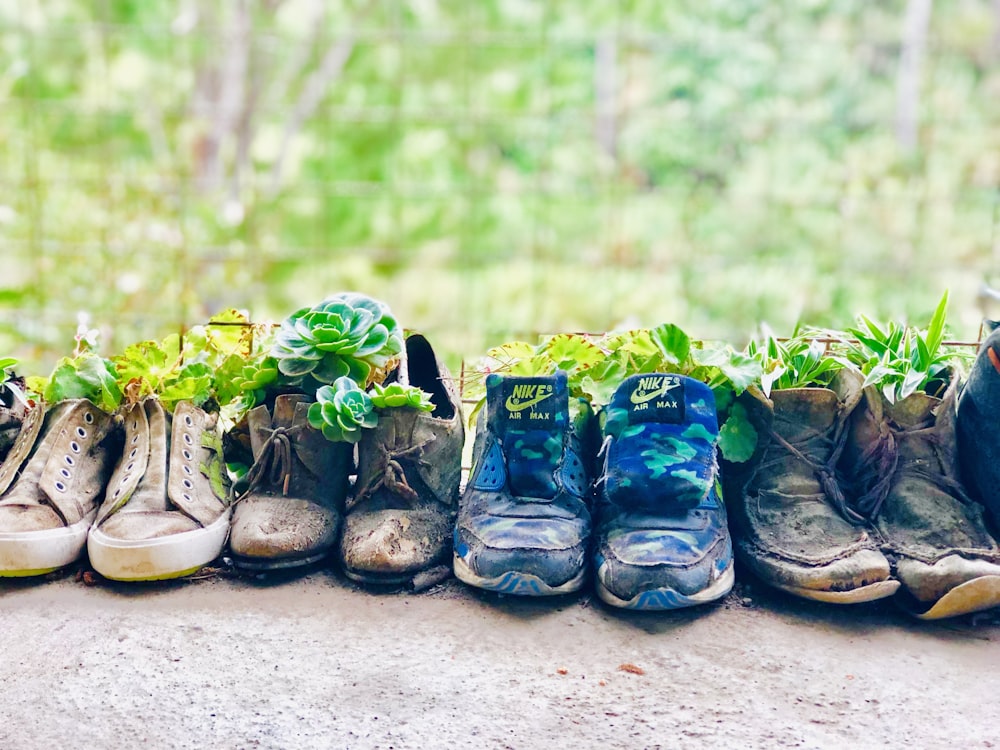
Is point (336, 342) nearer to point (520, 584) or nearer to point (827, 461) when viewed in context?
point (520, 584)

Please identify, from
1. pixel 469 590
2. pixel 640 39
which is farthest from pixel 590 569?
pixel 640 39

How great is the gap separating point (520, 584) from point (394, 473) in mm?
280

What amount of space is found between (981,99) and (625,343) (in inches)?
102

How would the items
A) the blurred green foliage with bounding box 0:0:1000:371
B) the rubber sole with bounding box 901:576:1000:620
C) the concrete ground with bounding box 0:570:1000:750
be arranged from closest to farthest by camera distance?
the concrete ground with bounding box 0:570:1000:750 < the rubber sole with bounding box 901:576:1000:620 < the blurred green foliage with bounding box 0:0:1000:371

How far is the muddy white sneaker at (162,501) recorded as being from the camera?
54.0 inches

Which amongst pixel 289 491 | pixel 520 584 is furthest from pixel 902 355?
pixel 289 491

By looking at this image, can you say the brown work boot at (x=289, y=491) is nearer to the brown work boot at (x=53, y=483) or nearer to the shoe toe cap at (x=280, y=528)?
the shoe toe cap at (x=280, y=528)

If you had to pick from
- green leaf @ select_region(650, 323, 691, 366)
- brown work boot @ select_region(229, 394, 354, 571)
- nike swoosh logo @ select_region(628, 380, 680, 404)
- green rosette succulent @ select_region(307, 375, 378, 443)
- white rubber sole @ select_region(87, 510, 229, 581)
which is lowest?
white rubber sole @ select_region(87, 510, 229, 581)

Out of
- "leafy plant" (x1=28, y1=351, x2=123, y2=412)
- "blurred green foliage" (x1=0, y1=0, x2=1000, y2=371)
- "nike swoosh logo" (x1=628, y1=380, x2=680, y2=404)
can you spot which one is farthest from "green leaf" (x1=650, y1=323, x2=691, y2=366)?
"blurred green foliage" (x1=0, y1=0, x2=1000, y2=371)

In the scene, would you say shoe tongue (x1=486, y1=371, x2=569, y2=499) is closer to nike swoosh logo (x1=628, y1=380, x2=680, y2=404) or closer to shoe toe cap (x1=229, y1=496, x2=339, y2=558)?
nike swoosh logo (x1=628, y1=380, x2=680, y2=404)

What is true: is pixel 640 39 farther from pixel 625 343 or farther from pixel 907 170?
pixel 625 343

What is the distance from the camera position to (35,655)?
1.21 meters

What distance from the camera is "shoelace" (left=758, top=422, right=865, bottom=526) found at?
1426 millimetres

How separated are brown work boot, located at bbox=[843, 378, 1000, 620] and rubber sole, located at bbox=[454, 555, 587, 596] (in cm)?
45
